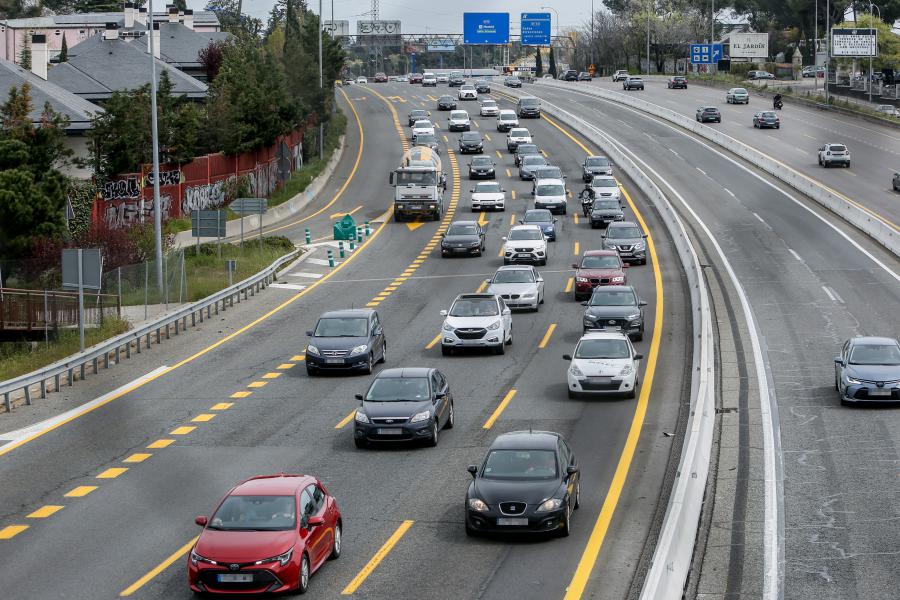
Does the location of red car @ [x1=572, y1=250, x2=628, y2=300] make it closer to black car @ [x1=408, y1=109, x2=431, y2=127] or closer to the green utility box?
the green utility box

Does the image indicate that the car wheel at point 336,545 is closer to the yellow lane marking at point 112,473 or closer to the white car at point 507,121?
the yellow lane marking at point 112,473

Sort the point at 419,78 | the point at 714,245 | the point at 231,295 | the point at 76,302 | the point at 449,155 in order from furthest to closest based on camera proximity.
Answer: the point at 419,78, the point at 449,155, the point at 714,245, the point at 231,295, the point at 76,302

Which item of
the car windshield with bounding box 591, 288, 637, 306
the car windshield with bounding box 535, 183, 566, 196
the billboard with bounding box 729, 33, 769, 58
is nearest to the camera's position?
the car windshield with bounding box 591, 288, 637, 306

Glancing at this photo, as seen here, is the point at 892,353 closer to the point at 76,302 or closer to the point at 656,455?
the point at 656,455

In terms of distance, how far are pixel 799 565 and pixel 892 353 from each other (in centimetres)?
1222

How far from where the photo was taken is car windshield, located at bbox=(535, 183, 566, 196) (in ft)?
204

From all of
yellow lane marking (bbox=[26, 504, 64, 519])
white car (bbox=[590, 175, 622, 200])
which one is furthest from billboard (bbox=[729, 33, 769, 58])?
yellow lane marking (bbox=[26, 504, 64, 519])

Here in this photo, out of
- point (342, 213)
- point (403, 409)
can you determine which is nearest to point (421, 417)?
point (403, 409)

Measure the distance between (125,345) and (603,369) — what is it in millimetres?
13217

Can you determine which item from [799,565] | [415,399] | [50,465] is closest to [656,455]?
[415,399]

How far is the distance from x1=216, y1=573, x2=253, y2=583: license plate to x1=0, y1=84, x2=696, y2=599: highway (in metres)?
0.83

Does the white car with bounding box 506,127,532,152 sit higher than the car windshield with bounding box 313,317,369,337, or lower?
higher

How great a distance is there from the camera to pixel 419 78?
153m

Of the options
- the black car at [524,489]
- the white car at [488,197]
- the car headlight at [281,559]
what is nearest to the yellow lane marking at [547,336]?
the black car at [524,489]
